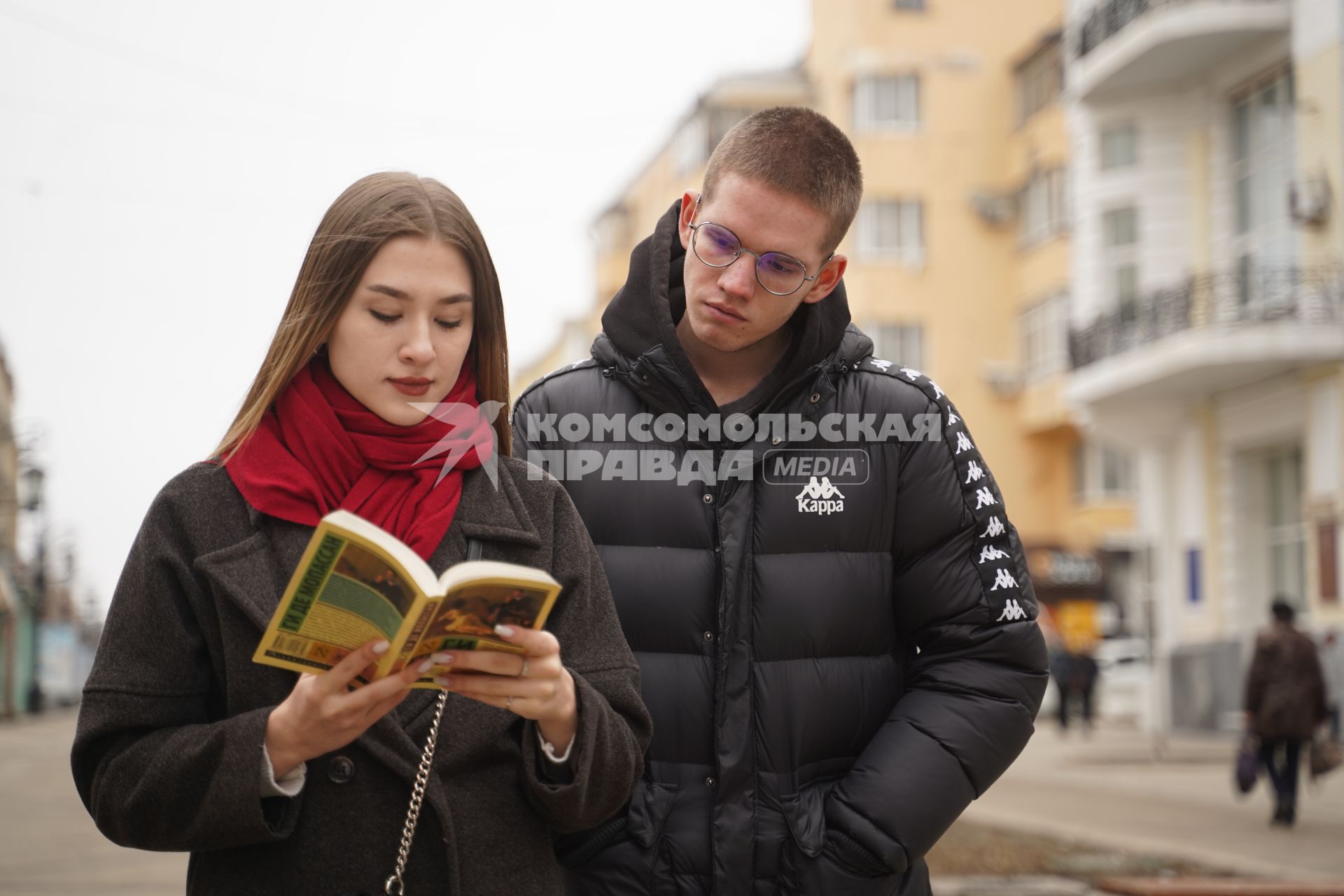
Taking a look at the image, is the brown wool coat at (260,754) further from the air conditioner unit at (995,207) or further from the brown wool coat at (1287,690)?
the air conditioner unit at (995,207)

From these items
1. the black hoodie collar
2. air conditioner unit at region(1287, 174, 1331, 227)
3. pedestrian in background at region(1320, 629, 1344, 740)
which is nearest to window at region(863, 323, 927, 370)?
air conditioner unit at region(1287, 174, 1331, 227)

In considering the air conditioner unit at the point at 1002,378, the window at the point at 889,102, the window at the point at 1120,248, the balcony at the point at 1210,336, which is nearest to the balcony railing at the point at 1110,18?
the window at the point at 1120,248

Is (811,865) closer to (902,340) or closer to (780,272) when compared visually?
(780,272)

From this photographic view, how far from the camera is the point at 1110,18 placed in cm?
2536

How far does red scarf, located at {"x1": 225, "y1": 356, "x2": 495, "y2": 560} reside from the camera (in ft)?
8.68

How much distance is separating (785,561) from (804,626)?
15cm

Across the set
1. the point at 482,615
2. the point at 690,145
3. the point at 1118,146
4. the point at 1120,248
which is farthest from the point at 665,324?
the point at 690,145

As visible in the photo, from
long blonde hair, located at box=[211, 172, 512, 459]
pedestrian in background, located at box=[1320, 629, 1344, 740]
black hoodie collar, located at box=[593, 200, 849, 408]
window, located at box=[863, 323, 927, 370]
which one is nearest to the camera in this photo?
long blonde hair, located at box=[211, 172, 512, 459]

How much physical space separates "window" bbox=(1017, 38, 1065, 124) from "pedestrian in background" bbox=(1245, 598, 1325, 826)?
26.8 m

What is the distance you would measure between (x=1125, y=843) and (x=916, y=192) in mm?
31955

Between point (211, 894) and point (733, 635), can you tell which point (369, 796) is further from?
point (733, 635)

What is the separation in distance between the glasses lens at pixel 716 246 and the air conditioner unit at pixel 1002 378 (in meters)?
37.8

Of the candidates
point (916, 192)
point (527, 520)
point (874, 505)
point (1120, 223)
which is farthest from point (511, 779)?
point (916, 192)

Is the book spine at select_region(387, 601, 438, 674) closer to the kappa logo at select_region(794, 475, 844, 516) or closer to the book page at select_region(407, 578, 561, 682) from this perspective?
the book page at select_region(407, 578, 561, 682)
